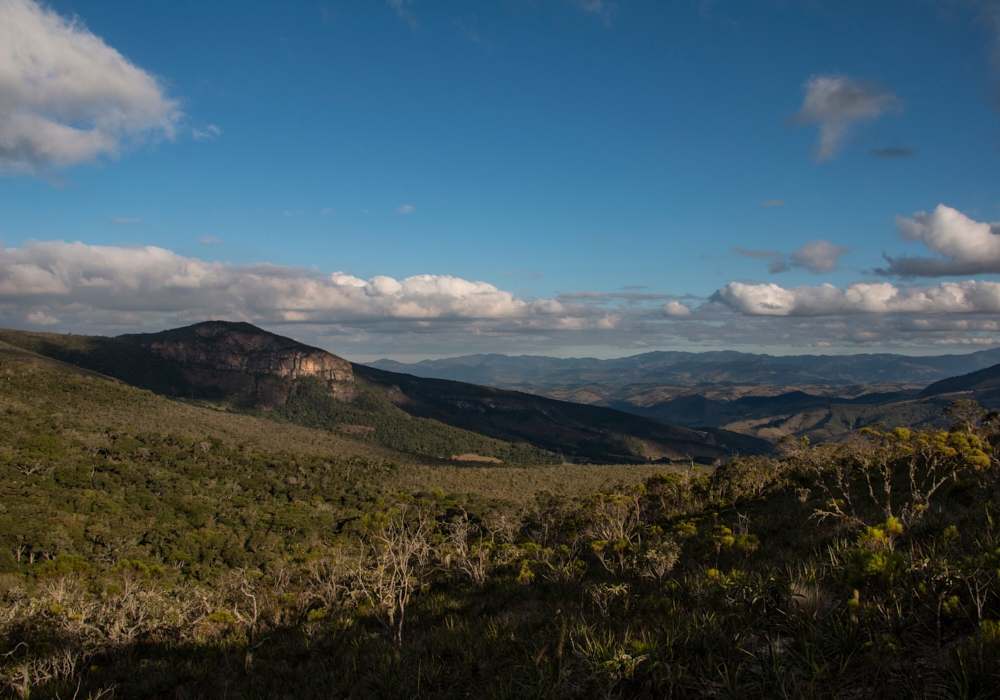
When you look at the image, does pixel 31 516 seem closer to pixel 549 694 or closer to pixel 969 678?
pixel 549 694

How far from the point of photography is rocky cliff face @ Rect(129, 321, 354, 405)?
578 feet

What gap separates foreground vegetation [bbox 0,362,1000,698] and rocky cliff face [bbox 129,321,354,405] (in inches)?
4714

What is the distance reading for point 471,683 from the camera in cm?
709

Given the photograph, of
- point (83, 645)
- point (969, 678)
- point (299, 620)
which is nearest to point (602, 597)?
point (969, 678)

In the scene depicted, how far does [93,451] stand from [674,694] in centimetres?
7167

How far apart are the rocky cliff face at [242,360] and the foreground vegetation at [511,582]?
120 metres

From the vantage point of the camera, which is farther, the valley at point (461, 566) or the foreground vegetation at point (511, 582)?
the valley at point (461, 566)

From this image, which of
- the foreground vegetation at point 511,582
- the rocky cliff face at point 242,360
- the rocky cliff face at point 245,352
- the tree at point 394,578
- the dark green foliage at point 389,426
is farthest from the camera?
the rocky cliff face at point 245,352

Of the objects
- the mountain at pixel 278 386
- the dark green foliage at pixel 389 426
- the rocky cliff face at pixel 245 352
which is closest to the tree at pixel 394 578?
the mountain at pixel 278 386

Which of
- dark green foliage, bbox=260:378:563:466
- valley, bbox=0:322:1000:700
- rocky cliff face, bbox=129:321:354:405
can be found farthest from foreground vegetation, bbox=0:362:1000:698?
rocky cliff face, bbox=129:321:354:405

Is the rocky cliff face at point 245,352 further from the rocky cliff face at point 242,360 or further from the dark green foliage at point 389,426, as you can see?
the dark green foliage at point 389,426

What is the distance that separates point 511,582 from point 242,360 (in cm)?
Answer: 19572

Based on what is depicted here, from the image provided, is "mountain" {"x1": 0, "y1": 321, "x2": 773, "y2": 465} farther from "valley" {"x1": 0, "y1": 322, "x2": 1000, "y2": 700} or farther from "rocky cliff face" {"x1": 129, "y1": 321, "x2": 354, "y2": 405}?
"valley" {"x1": 0, "y1": 322, "x2": 1000, "y2": 700}

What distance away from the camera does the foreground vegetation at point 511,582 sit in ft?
18.1
